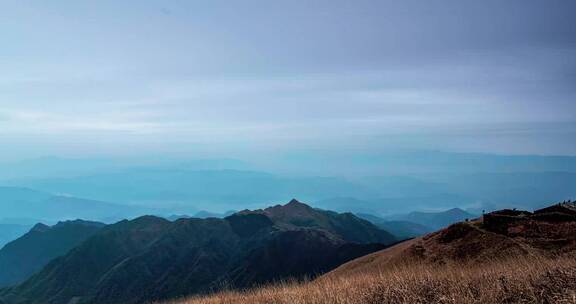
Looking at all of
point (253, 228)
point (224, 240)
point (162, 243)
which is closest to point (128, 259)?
point (162, 243)

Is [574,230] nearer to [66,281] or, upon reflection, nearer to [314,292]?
[314,292]

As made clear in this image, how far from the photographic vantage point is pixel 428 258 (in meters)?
25.7

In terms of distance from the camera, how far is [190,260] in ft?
542

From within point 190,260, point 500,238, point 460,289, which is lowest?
point 190,260

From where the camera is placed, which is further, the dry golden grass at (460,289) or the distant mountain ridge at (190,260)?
the distant mountain ridge at (190,260)

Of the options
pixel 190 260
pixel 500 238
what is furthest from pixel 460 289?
pixel 190 260

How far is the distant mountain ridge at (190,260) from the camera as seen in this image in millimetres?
138625

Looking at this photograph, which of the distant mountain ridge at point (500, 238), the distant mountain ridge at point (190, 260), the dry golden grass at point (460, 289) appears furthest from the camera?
the distant mountain ridge at point (190, 260)

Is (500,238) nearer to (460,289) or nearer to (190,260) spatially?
(460,289)

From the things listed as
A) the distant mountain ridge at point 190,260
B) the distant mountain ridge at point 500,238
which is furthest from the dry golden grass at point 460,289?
the distant mountain ridge at point 190,260

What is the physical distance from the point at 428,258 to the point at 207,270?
451 ft

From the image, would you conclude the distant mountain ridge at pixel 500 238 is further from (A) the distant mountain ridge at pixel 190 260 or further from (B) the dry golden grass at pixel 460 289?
(A) the distant mountain ridge at pixel 190 260

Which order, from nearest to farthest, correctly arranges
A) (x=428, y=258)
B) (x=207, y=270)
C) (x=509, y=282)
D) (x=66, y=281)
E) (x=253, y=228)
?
(x=509, y=282)
(x=428, y=258)
(x=207, y=270)
(x=66, y=281)
(x=253, y=228)

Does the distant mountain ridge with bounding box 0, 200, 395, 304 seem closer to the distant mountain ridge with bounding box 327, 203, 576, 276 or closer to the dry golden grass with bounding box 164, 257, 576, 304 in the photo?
the distant mountain ridge with bounding box 327, 203, 576, 276
